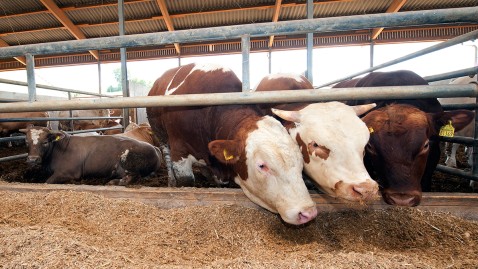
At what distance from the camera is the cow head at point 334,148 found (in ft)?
6.48

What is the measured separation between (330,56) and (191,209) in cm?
2310

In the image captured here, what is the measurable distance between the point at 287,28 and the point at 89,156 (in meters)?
4.06

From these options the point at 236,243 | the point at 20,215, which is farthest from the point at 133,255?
the point at 20,215

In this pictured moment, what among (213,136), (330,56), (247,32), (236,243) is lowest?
(236,243)

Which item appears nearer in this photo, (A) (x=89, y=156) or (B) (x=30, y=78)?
(B) (x=30, y=78)

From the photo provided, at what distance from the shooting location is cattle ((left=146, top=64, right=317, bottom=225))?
2090 millimetres

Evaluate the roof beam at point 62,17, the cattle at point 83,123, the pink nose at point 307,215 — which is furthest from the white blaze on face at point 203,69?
the roof beam at point 62,17

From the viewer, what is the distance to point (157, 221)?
211 centimetres

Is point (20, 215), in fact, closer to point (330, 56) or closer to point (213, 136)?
point (213, 136)

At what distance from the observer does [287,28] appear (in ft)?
7.39

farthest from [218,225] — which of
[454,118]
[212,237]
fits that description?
[454,118]

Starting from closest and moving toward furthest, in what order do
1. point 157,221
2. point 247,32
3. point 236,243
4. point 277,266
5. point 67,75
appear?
1. point 277,266
2. point 236,243
3. point 157,221
4. point 247,32
5. point 67,75

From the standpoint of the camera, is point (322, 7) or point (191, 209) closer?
point (191, 209)

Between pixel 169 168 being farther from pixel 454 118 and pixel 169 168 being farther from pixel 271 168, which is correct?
pixel 454 118
